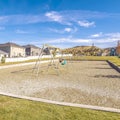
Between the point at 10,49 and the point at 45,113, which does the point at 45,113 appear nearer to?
the point at 45,113

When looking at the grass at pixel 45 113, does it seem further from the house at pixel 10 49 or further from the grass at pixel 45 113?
the house at pixel 10 49

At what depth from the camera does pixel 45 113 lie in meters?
4.98

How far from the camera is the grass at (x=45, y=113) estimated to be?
470 centimetres

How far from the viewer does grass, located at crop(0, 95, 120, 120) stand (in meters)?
4.70

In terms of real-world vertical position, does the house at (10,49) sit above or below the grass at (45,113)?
above

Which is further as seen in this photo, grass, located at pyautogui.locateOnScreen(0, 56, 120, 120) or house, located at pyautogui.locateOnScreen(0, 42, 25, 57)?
house, located at pyautogui.locateOnScreen(0, 42, 25, 57)

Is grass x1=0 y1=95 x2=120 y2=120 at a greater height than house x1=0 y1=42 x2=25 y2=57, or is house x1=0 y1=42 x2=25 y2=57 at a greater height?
house x1=0 y1=42 x2=25 y2=57

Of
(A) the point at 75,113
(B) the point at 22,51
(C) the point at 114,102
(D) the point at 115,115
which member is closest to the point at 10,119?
(A) the point at 75,113

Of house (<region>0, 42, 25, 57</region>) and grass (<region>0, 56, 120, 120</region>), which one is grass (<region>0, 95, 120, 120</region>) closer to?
grass (<region>0, 56, 120, 120</region>)

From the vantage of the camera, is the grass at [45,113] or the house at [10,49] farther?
the house at [10,49]

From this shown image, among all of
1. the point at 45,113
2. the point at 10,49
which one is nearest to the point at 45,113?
the point at 45,113

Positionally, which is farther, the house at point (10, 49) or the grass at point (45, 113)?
the house at point (10, 49)

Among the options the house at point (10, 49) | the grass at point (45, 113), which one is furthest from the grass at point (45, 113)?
the house at point (10, 49)

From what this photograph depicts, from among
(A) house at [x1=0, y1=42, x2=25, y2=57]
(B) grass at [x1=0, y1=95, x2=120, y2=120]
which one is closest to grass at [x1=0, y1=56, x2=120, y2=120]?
(B) grass at [x1=0, y1=95, x2=120, y2=120]
